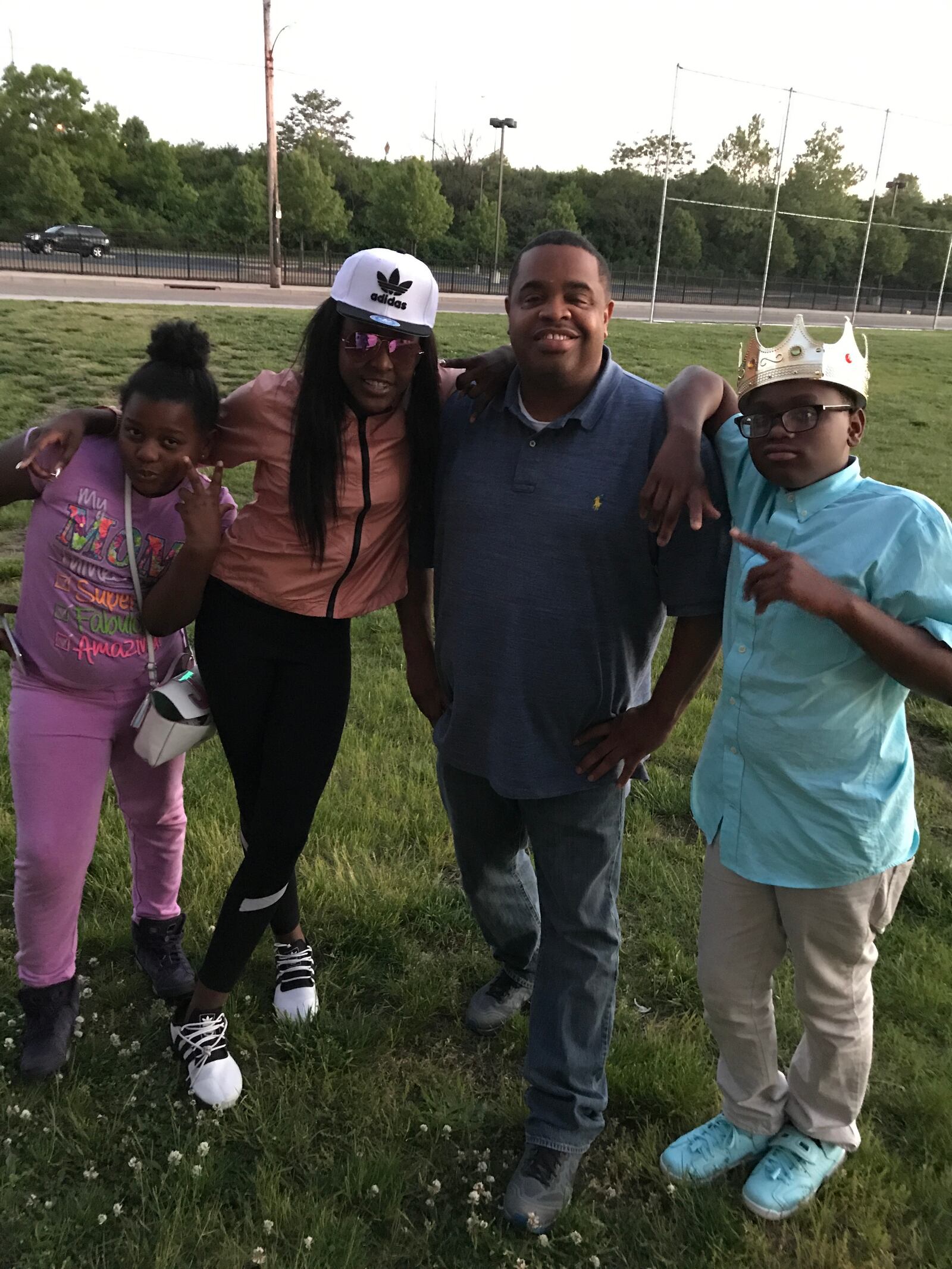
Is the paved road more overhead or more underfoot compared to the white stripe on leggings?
more overhead

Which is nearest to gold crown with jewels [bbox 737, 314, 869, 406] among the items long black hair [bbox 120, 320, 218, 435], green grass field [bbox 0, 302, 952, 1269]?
long black hair [bbox 120, 320, 218, 435]

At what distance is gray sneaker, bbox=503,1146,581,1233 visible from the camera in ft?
7.50

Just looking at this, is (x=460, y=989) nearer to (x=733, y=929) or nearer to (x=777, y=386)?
(x=733, y=929)

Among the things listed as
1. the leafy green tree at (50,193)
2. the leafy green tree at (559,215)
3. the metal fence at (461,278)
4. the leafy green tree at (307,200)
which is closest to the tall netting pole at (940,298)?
the metal fence at (461,278)

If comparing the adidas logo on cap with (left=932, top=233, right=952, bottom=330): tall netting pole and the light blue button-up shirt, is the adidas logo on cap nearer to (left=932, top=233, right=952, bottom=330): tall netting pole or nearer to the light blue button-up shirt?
the light blue button-up shirt

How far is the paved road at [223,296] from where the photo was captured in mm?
20612

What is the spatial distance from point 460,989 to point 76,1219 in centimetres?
123

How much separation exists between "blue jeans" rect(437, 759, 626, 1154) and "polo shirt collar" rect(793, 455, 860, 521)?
31.3 inches

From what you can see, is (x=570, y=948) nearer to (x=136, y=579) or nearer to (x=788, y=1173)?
(x=788, y=1173)

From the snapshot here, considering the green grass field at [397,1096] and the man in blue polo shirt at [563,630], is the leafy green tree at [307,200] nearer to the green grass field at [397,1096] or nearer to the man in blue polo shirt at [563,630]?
the green grass field at [397,1096]

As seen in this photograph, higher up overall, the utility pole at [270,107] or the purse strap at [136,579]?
the utility pole at [270,107]

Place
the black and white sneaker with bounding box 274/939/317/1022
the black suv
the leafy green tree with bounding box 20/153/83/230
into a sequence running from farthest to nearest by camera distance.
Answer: the leafy green tree with bounding box 20/153/83/230 < the black suv < the black and white sneaker with bounding box 274/939/317/1022

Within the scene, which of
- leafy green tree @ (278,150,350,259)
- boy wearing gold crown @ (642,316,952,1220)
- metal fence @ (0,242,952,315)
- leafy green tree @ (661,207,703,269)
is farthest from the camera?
leafy green tree @ (661,207,703,269)

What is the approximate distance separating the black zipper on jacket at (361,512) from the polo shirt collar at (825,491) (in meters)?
1.03
